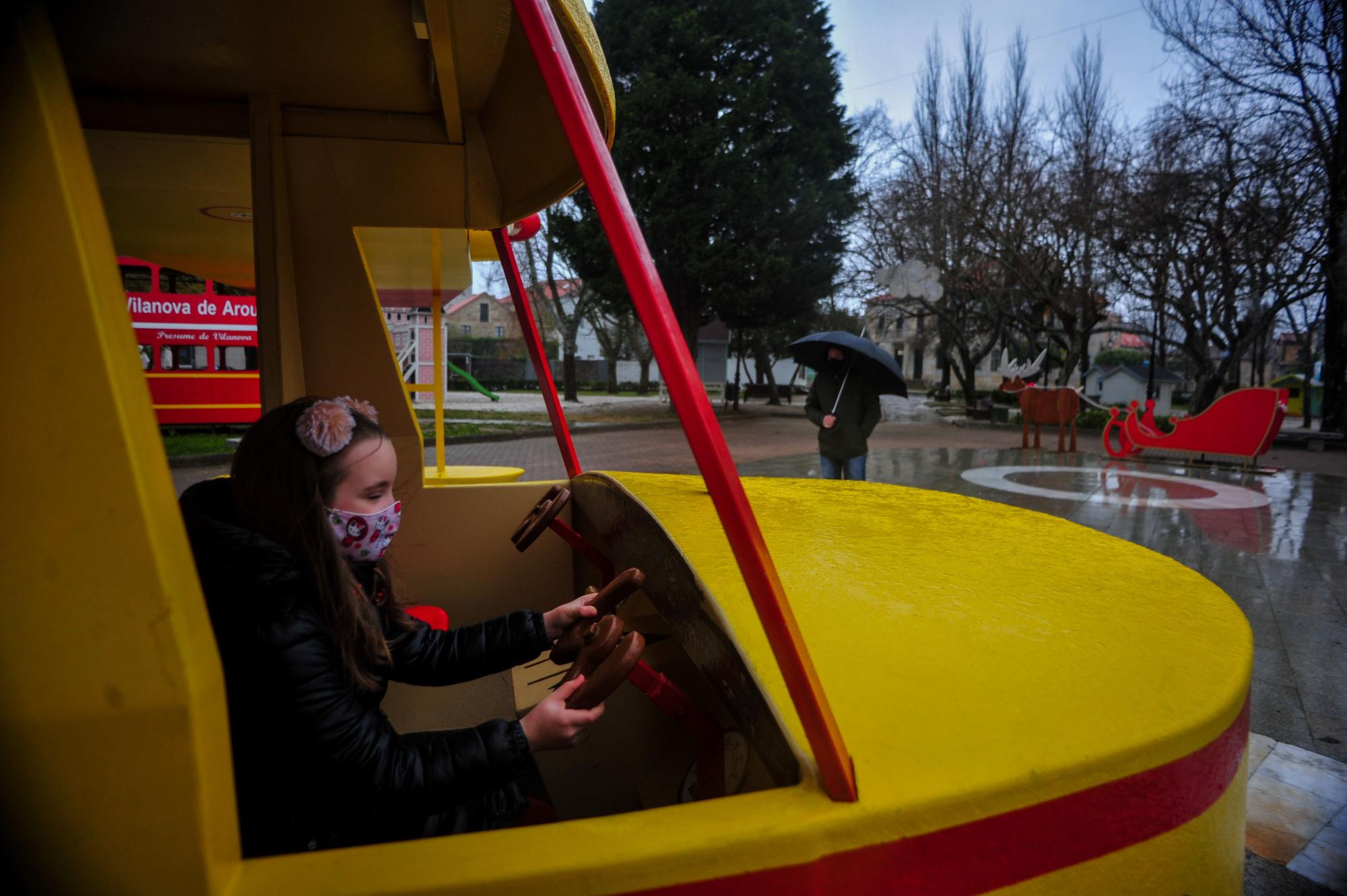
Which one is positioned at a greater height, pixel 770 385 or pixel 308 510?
pixel 308 510

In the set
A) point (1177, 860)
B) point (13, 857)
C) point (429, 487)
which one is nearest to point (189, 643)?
point (13, 857)

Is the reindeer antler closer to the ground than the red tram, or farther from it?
closer to the ground

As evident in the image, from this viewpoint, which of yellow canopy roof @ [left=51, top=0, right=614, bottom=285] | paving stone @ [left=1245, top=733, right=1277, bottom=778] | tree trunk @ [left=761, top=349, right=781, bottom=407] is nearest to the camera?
yellow canopy roof @ [left=51, top=0, right=614, bottom=285]

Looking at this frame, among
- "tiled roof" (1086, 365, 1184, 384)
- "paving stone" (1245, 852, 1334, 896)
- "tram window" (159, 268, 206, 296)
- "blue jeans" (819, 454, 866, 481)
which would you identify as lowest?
"tiled roof" (1086, 365, 1184, 384)

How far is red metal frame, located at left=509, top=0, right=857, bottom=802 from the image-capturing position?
2.66 feet

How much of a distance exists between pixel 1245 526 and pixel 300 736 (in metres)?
7.55

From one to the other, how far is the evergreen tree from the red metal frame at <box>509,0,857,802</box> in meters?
15.9

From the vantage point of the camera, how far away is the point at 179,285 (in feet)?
41.3

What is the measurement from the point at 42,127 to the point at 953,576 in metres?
1.48

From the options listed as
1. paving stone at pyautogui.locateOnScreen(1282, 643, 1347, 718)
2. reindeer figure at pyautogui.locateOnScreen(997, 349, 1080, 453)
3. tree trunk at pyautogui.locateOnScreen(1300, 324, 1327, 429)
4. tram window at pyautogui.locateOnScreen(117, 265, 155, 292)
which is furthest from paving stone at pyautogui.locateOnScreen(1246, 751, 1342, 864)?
tree trunk at pyautogui.locateOnScreen(1300, 324, 1327, 429)

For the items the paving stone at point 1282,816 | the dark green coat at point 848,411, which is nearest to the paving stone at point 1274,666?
the paving stone at point 1282,816

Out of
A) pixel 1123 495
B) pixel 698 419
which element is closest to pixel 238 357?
pixel 1123 495

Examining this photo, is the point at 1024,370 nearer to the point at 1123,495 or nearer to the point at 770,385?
the point at 1123,495

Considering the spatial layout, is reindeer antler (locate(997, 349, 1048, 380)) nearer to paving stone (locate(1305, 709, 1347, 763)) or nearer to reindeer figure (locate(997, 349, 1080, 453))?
reindeer figure (locate(997, 349, 1080, 453))
